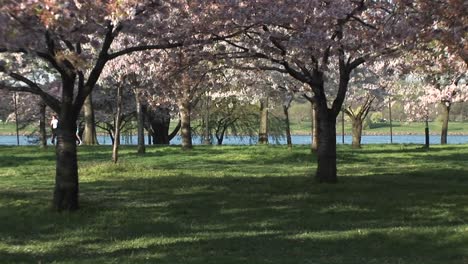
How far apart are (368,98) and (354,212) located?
86.4ft

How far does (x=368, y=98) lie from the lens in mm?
37094

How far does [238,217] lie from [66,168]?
3342 mm

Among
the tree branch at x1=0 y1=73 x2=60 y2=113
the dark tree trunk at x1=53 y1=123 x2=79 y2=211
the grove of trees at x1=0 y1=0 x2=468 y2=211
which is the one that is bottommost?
the dark tree trunk at x1=53 y1=123 x2=79 y2=211

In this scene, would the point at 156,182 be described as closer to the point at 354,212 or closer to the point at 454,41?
the point at 354,212

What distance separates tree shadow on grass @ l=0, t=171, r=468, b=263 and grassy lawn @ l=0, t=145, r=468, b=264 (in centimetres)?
2

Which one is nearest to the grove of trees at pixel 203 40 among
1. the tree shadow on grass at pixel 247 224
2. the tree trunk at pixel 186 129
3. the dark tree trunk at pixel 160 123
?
the tree shadow on grass at pixel 247 224

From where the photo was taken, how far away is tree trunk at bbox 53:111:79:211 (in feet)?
38.8

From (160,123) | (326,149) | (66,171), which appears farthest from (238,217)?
(160,123)

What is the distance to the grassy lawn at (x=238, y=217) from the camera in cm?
819

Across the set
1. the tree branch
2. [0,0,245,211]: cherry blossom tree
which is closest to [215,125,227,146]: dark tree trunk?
[0,0,245,211]: cherry blossom tree

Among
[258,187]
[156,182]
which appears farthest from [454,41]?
[156,182]

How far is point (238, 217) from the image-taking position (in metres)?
11.2

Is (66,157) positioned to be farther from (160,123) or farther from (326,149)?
(160,123)

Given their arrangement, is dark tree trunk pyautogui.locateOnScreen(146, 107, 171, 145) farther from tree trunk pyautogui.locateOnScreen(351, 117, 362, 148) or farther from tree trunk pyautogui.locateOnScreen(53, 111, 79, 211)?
tree trunk pyautogui.locateOnScreen(53, 111, 79, 211)
